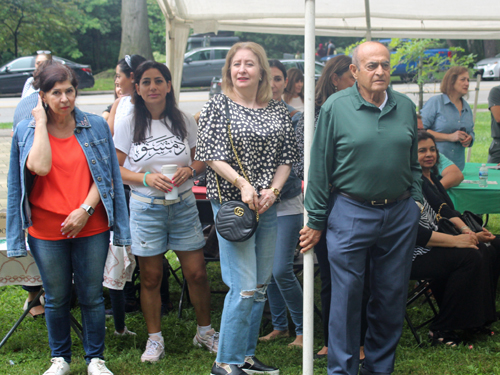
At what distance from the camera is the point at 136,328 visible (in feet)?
12.8

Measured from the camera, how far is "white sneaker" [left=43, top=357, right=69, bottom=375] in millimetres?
2947

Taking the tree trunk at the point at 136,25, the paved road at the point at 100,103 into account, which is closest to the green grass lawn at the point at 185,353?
the paved road at the point at 100,103

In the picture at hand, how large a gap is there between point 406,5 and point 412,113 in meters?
2.99

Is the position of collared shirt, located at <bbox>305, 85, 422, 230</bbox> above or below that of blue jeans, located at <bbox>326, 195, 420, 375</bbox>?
above

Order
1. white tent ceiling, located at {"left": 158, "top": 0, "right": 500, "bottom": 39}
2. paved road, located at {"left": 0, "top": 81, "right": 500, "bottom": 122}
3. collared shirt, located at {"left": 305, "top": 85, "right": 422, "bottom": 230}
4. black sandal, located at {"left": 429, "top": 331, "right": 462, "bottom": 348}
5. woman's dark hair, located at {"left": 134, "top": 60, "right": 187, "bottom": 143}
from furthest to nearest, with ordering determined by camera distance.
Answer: paved road, located at {"left": 0, "top": 81, "right": 500, "bottom": 122}, white tent ceiling, located at {"left": 158, "top": 0, "right": 500, "bottom": 39}, black sandal, located at {"left": 429, "top": 331, "right": 462, "bottom": 348}, woman's dark hair, located at {"left": 134, "top": 60, "right": 187, "bottom": 143}, collared shirt, located at {"left": 305, "top": 85, "right": 422, "bottom": 230}

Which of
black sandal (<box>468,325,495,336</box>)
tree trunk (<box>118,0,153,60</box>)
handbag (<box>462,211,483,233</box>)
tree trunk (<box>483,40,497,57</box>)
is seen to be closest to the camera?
black sandal (<box>468,325,495,336</box>)

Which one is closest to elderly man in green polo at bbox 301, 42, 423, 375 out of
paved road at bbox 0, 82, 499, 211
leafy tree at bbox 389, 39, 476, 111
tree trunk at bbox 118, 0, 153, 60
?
leafy tree at bbox 389, 39, 476, 111

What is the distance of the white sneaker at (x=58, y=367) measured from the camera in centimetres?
295

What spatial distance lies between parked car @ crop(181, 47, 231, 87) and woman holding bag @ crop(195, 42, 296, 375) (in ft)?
62.6

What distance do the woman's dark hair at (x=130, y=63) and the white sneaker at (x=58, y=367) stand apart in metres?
2.03

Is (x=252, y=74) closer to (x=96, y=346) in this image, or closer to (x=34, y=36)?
(x=96, y=346)

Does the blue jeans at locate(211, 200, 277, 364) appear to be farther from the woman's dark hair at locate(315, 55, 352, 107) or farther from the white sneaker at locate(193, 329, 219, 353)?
the woman's dark hair at locate(315, 55, 352, 107)

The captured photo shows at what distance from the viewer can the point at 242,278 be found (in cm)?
281

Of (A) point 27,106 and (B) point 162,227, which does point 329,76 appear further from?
(A) point 27,106
